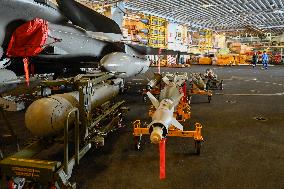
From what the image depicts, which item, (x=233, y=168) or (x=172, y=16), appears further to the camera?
(x=172, y=16)

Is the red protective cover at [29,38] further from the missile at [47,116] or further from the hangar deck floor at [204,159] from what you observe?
the missile at [47,116]

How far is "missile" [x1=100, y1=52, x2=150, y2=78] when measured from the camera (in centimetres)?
833

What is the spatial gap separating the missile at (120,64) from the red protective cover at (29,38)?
7.87 ft

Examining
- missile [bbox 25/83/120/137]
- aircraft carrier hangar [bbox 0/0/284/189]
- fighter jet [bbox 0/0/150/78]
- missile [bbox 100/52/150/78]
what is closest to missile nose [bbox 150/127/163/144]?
aircraft carrier hangar [bbox 0/0/284/189]

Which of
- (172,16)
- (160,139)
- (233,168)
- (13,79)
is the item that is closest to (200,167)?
(233,168)

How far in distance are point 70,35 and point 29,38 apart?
73.0 inches

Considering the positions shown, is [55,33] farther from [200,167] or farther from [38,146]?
[200,167]

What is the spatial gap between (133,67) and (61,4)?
327 cm

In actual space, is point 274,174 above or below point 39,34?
below

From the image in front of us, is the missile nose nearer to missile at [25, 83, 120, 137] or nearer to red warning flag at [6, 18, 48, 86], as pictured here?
missile at [25, 83, 120, 137]

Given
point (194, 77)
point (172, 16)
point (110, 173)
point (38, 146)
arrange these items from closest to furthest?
point (38, 146) → point (110, 173) → point (194, 77) → point (172, 16)

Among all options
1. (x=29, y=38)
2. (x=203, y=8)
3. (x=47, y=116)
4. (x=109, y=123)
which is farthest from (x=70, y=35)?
(x=203, y=8)

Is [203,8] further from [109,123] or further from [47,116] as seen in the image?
[47,116]

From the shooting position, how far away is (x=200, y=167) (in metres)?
4.05
